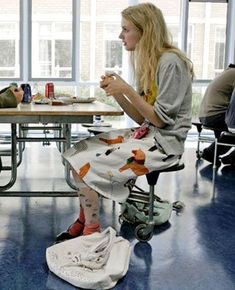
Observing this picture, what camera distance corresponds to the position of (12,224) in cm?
264

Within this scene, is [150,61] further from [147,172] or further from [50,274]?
[50,274]

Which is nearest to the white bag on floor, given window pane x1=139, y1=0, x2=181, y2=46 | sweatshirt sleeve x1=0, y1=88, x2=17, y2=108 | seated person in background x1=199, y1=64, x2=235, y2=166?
sweatshirt sleeve x1=0, y1=88, x2=17, y2=108

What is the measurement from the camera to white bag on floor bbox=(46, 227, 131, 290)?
1.89 m

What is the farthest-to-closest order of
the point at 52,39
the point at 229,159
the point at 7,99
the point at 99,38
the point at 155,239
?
the point at 99,38 → the point at 52,39 → the point at 229,159 → the point at 155,239 → the point at 7,99

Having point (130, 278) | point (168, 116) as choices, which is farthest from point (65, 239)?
point (168, 116)

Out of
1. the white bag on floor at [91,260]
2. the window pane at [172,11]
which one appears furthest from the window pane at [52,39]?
the white bag on floor at [91,260]

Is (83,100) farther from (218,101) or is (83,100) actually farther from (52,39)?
(52,39)

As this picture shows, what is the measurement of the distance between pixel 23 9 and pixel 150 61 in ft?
15.4

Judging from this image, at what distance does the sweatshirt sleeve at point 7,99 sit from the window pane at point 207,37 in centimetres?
486

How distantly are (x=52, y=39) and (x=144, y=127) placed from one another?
4.66m

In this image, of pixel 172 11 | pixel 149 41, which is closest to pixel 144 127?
pixel 149 41

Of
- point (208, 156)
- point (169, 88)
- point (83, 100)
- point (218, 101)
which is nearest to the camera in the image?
Result: point (169, 88)

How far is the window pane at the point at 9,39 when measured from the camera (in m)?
6.45

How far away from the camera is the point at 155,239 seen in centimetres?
245
